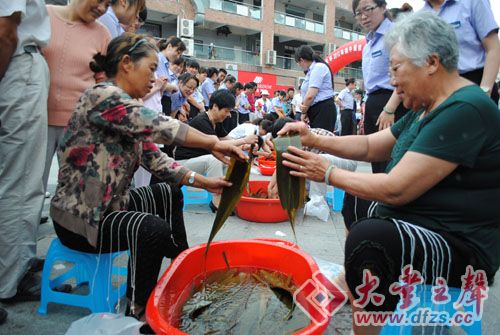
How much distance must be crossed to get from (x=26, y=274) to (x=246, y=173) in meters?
1.46

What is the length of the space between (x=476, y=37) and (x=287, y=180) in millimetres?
1726

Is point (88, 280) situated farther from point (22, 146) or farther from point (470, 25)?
point (470, 25)

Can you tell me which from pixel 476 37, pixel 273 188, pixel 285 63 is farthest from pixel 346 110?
pixel 285 63

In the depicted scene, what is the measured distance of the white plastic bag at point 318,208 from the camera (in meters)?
4.02

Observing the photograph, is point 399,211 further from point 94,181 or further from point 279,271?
point 94,181

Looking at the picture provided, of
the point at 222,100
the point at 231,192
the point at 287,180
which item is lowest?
the point at 231,192

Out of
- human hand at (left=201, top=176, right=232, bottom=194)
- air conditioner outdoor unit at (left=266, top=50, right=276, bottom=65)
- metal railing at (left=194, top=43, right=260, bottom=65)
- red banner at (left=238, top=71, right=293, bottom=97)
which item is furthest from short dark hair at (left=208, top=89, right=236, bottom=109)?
air conditioner outdoor unit at (left=266, top=50, right=276, bottom=65)

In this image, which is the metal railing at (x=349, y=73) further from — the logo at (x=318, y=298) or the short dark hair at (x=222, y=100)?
the logo at (x=318, y=298)

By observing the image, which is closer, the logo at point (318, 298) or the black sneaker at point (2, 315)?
the logo at point (318, 298)

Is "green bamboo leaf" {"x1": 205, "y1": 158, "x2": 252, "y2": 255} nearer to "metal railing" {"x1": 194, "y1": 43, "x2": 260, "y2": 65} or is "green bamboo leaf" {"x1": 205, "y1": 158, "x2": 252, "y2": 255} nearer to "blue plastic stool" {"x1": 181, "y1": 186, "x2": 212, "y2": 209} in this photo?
"blue plastic stool" {"x1": 181, "y1": 186, "x2": 212, "y2": 209}

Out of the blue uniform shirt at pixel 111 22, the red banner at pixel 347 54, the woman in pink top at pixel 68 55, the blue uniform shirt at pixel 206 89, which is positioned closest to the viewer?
the woman in pink top at pixel 68 55

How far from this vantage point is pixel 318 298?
179cm

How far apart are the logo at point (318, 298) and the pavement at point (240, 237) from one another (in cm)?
7

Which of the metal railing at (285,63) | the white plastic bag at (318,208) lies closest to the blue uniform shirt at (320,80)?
the white plastic bag at (318,208)
